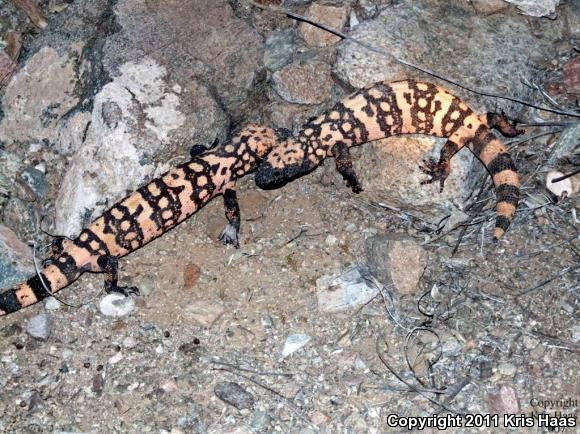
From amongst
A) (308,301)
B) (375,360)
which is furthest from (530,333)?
(308,301)

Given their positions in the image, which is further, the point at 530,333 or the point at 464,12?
the point at 464,12

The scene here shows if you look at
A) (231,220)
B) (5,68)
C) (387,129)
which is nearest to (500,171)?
(387,129)

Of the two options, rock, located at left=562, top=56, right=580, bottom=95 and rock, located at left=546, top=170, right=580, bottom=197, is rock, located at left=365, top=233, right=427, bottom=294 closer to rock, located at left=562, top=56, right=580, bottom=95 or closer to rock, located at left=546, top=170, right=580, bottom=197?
rock, located at left=546, top=170, right=580, bottom=197

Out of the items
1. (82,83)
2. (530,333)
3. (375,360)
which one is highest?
(82,83)

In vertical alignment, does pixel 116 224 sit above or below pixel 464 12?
above

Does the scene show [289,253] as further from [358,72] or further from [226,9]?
[226,9]

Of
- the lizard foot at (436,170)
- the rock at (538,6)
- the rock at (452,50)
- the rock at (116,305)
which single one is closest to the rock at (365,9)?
the rock at (452,50)

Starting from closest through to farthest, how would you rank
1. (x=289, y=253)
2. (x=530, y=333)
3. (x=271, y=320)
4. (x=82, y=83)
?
1. (x=530, y=333)
2. (x=271, y=320)
3. (x=289, y=253)
4. (x=82, y=83)
